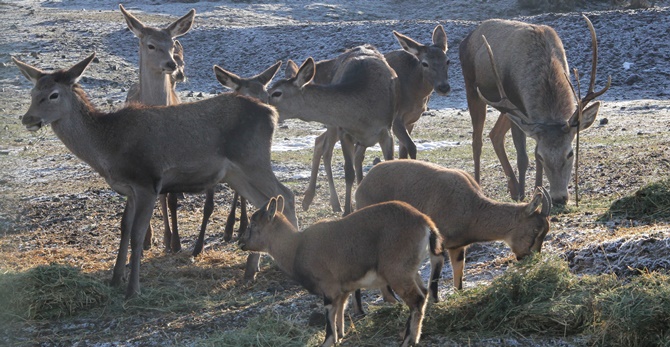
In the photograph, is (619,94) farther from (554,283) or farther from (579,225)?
(554,283)

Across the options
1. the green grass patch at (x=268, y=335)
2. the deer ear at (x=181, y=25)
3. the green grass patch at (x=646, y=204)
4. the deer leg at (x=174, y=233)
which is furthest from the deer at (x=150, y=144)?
the green grass patch at (x=646, y=204)

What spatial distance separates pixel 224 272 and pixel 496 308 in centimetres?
326

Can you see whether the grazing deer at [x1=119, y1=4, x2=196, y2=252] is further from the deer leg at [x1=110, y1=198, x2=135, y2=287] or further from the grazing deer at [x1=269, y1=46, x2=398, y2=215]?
the deer leg at [x1=110, y1=198, x2=135, y2=287]

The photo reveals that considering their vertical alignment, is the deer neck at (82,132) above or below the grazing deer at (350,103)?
above

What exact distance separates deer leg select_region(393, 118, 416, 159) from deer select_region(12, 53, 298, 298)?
10.7ft

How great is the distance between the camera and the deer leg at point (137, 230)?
852cm

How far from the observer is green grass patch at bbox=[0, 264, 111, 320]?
313 inches

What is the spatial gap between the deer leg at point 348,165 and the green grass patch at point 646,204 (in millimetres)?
3350

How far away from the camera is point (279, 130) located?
57.7ft

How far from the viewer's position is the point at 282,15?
95.8 ft

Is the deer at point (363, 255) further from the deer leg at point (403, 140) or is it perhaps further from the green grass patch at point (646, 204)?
the deer leg at point (403, 140)

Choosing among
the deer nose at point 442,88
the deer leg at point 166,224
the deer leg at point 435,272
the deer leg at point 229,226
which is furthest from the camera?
the deer nose at point 442,88

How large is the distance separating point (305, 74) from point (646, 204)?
4.47 m

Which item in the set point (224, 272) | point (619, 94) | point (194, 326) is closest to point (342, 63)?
point (224, 272)
